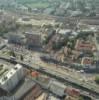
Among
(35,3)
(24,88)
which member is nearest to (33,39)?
(24,88)

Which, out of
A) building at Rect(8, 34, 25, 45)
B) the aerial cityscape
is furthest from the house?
building at Rect(8, 34, 25, 45)

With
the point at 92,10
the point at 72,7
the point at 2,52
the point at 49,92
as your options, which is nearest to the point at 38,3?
the point at 72,7

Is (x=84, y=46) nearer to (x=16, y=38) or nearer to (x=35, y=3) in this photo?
(x=16, y=38)

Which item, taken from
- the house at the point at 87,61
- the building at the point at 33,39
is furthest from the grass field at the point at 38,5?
the house at the point at 87,61

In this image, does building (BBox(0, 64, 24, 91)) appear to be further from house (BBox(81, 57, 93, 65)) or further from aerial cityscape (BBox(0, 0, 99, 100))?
house (BBox(81, 57, 93, 65))

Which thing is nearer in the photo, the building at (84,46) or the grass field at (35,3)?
the building at (84,46)

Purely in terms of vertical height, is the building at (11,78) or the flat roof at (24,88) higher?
the building at (11,78)

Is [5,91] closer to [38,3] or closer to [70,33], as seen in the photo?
[70,33]

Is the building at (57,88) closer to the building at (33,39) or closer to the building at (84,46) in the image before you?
the building at (84,46)
